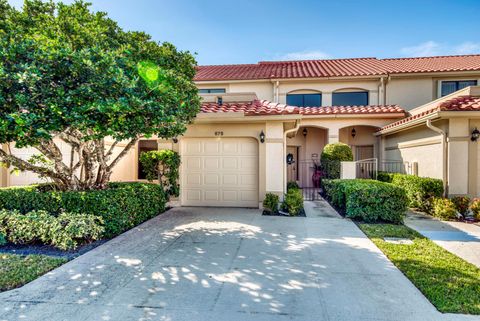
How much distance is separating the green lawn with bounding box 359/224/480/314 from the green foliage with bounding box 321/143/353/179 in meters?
6.08

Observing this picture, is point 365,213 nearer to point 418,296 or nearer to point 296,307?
point 418,296

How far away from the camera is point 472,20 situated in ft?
35.0

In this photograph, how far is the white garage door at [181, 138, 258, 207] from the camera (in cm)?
925

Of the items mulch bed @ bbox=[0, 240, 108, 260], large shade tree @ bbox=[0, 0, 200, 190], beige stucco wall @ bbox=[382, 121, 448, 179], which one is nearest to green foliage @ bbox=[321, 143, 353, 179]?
beige stucco wall @ bbox=[382, 121, 448, 179]

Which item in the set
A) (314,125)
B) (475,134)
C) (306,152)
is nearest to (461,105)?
(475,134)

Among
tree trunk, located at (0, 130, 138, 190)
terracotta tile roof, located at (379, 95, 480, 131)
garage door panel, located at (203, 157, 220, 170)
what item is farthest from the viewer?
garage door panel, located at (203, 157, 220, 170)

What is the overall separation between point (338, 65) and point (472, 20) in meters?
7.89

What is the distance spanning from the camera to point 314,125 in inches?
568

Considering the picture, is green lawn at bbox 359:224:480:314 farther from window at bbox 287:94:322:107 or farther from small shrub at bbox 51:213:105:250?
window at bbox 287:94:322:107

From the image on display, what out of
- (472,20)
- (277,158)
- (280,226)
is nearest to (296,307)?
(280,226)

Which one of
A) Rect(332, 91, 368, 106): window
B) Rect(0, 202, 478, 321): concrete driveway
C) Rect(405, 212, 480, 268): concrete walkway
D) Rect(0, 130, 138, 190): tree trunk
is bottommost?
Rect(0, 202, 478, 321): concrete driveway

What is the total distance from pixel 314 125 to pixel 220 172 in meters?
7.36

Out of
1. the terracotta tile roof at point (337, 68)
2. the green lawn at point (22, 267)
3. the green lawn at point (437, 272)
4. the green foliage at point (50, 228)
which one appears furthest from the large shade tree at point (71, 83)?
the terracotta tile roof at point (337, 68)

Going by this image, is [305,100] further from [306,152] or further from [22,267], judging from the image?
[22,267]
